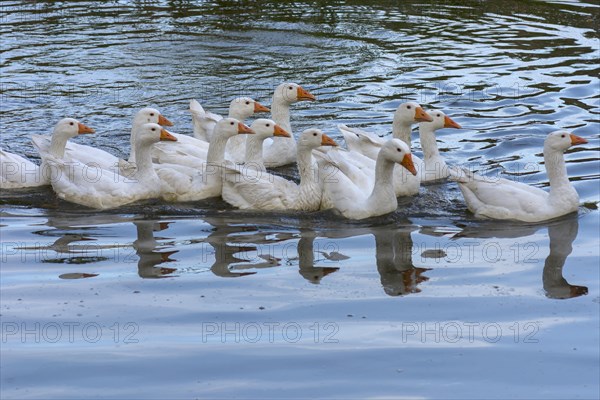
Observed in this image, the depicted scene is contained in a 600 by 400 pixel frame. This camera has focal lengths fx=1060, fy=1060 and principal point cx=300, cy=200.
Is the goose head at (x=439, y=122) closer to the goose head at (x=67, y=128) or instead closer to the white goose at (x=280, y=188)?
the white goose at (x=280, y=188)

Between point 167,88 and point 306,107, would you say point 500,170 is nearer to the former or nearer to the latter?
point 306,107

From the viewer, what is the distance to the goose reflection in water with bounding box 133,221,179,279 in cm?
973

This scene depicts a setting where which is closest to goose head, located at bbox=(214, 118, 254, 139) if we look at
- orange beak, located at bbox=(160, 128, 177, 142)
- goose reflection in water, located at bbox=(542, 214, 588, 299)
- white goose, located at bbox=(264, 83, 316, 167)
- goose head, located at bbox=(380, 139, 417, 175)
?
orange beak, located at bbox=(160, 128, 177, 142)

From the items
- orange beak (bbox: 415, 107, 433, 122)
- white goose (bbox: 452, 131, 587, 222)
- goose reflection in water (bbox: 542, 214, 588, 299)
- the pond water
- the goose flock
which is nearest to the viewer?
the pond water

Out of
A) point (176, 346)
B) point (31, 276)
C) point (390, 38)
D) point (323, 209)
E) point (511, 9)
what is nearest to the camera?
point (176, 346)

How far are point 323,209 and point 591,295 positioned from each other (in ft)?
11.7

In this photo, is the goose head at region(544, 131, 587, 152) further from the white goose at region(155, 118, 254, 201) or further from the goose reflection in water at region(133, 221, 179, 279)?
the goose reflection in water at region(133, 221, 179, 279)

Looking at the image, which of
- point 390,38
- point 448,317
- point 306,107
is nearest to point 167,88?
point 306,107

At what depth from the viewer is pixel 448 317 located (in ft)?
28.3

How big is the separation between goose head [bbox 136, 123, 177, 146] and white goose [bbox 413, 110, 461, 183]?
308cm

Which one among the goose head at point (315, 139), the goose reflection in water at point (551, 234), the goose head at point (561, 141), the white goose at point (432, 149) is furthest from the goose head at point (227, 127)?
the goose head at point (561, 141)

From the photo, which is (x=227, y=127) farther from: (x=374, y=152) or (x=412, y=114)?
(x=412, y=114)

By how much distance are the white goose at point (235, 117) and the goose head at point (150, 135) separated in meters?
1.58

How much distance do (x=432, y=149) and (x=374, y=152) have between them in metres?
0.71
